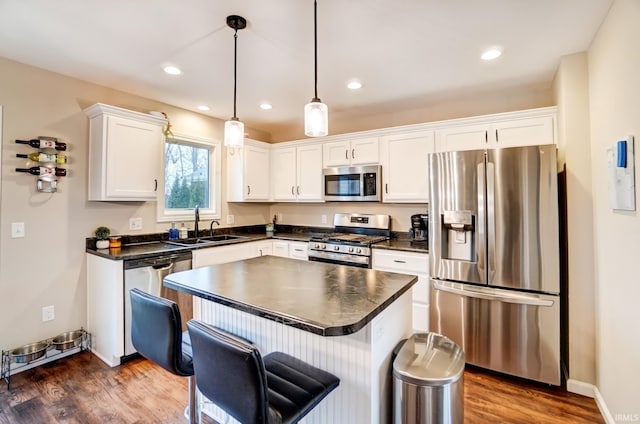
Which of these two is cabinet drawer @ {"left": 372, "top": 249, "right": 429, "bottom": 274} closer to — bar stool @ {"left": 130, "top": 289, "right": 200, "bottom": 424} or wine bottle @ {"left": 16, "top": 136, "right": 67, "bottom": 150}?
bar stool @ {"left": 130, "top": 289, "right": 200, "bottom": 424}

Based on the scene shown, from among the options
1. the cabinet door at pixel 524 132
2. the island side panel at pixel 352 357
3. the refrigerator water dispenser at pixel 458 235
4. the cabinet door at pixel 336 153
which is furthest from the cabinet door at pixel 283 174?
the island side panel at pixel 352 357

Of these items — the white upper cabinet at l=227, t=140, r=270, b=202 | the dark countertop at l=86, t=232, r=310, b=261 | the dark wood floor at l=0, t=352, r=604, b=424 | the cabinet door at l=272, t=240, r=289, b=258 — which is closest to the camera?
the dark wood floor at l=0, t=352, r=604, b=424

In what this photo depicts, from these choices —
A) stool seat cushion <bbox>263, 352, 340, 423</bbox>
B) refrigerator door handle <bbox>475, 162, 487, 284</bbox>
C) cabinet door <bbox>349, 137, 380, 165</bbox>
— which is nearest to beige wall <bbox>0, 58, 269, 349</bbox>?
stool seat cushion <bbox>263, 352, 340, 423</bbox>

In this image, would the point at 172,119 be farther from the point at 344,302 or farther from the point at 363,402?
the point at 363,402

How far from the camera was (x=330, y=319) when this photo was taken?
1.15m

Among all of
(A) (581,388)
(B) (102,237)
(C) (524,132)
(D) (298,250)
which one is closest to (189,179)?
(B) (102,237)

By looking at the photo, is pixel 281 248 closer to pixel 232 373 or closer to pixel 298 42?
pixel 298 42

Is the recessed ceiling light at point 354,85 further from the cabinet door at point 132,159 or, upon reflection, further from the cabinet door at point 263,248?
the cabinet door at point 263,248

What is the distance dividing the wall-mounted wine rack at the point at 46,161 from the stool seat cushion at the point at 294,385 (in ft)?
8.40

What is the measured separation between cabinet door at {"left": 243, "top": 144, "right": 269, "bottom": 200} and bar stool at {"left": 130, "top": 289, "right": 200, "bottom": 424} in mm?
2704

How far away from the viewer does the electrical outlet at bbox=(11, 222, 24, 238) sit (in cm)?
250

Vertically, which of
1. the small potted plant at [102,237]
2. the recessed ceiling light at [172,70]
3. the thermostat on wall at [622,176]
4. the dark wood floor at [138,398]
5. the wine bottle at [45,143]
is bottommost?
the dark wood floor at [138,398]

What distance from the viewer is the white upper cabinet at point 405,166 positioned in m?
3.27

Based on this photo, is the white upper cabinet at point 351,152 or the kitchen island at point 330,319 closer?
the kitchen island at point 330,319
